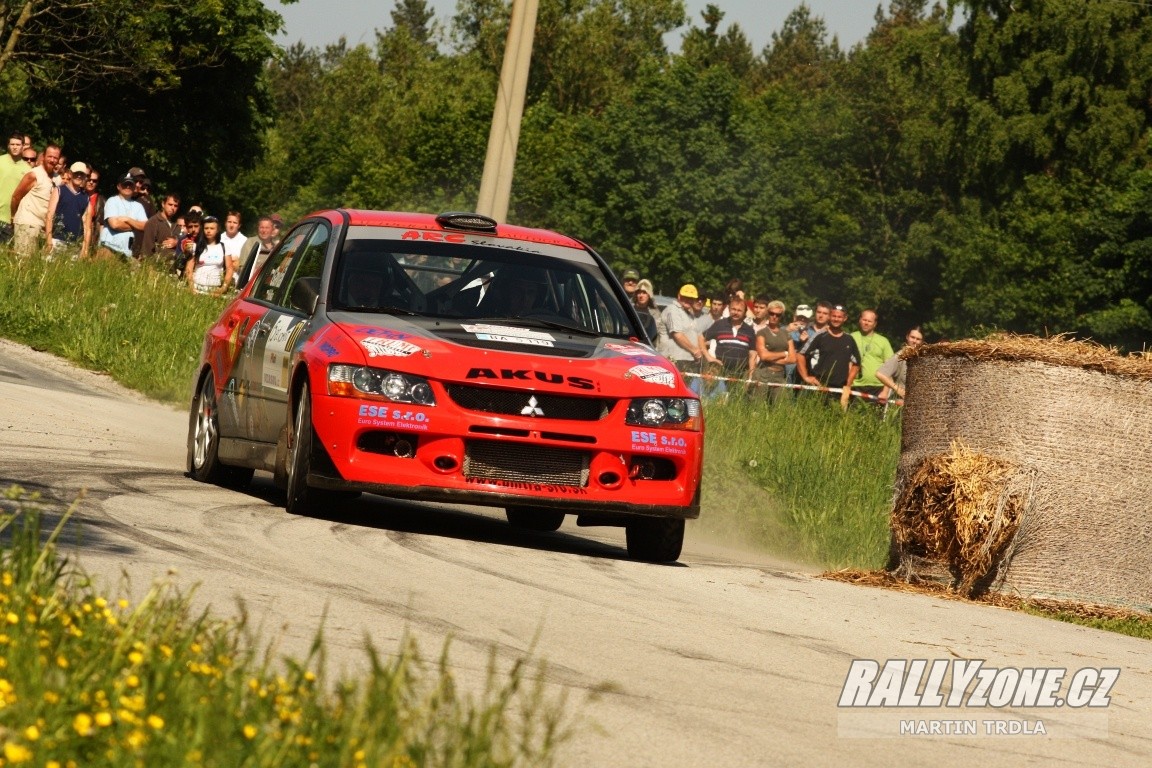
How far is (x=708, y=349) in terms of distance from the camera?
2091cm

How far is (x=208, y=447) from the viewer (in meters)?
11.8

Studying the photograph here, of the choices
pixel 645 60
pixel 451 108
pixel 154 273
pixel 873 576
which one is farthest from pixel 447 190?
pixel 873 576

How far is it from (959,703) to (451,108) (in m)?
89.2

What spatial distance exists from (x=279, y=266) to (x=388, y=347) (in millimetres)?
2617

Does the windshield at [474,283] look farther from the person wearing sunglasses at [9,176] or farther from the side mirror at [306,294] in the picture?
the person wearing sunglasses at [9,176]

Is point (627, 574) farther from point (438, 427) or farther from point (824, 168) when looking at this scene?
point (824, 168)

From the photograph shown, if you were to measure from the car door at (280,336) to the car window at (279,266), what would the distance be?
12 mm

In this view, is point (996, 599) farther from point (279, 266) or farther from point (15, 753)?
point (15, 753)

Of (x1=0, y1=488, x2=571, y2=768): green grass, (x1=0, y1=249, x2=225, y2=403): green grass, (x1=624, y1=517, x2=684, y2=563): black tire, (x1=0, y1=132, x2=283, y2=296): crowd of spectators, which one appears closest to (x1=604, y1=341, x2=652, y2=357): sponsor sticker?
(x1=624, y1=517, x2=684, y2=563): black tire

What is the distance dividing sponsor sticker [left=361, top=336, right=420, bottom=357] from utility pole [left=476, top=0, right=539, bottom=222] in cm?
632

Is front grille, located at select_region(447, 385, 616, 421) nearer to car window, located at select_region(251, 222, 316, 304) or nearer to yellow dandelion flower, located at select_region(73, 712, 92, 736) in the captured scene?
car window, located at select_region(251, 222, 316, 304)

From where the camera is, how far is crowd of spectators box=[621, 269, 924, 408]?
1989 centimetres

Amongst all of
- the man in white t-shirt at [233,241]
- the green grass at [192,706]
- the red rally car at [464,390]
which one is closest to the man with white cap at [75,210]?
the man in white t-shirt at [233,241]

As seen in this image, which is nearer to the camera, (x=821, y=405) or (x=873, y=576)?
(x=873, y=576)
